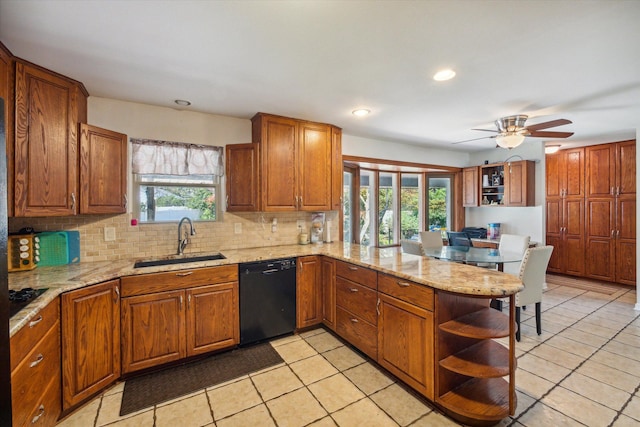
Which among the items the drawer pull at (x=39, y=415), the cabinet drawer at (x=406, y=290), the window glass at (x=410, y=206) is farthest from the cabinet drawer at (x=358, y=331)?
the window glass at (x=410, y=206)

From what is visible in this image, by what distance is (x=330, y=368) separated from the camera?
2.50 meters

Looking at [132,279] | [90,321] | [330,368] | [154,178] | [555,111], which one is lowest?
[330,368]

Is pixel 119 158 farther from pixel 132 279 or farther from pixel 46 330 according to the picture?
pixel 46 330

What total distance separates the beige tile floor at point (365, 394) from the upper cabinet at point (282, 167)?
1.51 m

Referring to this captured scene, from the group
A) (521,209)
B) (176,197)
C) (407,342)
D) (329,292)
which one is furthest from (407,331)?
(521,209)

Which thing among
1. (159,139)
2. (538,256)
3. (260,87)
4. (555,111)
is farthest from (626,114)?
(159,139)

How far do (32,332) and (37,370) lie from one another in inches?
9.4

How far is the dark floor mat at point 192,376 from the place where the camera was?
7.03ft

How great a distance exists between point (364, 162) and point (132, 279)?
10.6 ft

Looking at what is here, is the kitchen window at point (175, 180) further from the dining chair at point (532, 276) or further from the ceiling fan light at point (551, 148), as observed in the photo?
the ceiling fan light at point (551, 148)

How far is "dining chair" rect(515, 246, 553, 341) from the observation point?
2877 millimetres

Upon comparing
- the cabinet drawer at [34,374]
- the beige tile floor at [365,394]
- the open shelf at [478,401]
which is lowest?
the beige tile floor at [365,394]

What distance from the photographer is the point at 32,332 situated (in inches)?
60.7

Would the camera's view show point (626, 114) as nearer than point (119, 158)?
No
